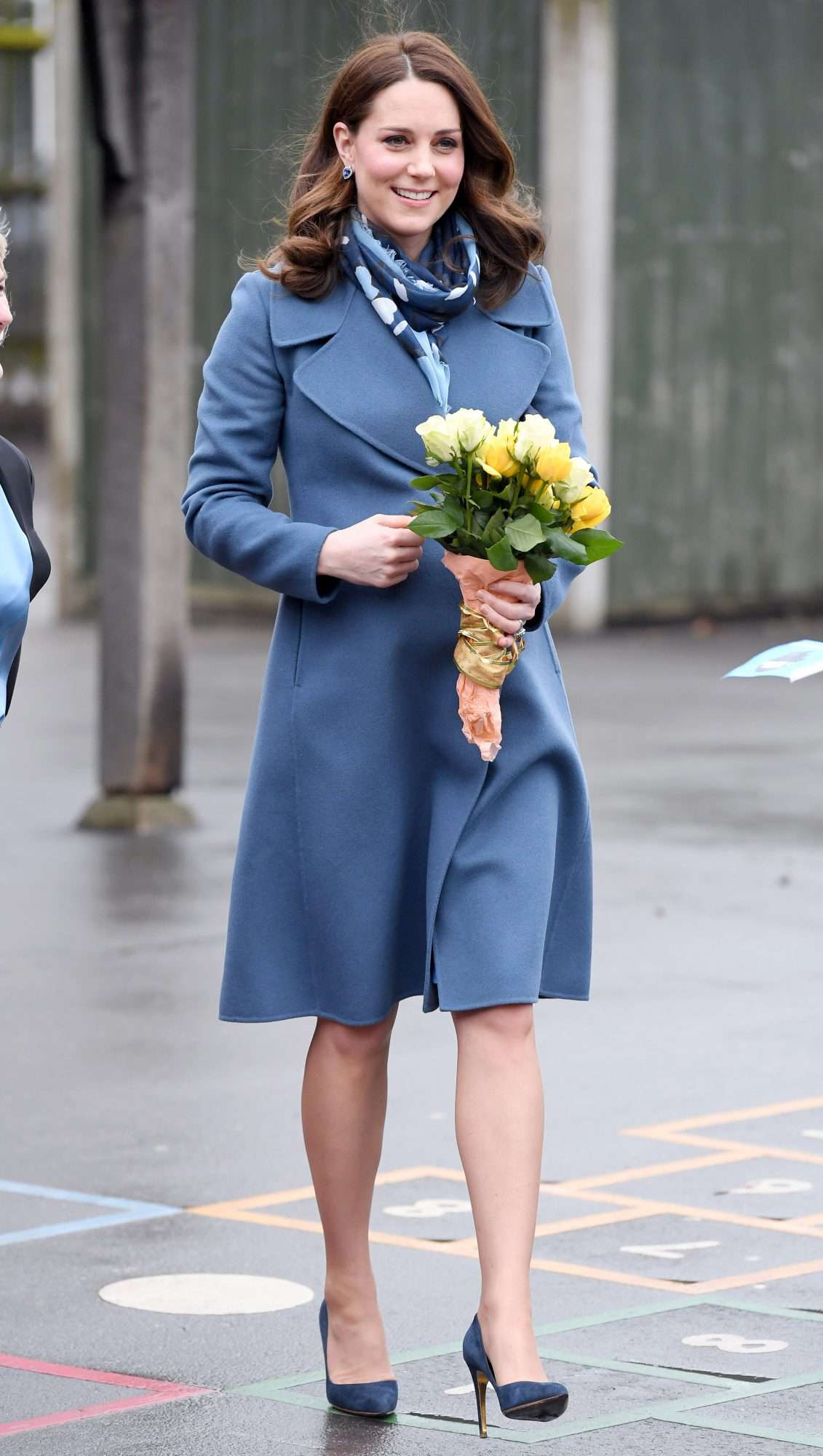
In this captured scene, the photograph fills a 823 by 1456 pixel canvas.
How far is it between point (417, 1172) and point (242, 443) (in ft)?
6.78

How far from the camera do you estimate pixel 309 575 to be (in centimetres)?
424

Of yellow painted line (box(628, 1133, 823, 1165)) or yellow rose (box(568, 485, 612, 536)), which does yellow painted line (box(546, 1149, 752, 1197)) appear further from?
yellow rose (box(568, 485, 612, 536))

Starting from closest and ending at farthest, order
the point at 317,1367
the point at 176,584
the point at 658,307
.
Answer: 1. the point at 317,1367
2. the point at 176,584
3. the point at 658,307

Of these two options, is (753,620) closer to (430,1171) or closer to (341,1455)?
(430,1171)

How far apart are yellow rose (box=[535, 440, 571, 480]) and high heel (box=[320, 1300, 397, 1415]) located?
4.44 feet

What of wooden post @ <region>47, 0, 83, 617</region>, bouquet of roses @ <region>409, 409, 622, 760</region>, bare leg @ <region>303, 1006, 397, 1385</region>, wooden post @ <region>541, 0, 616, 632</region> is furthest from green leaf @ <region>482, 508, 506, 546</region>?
wooden post @ <region>47, 0, 83, 617</region>

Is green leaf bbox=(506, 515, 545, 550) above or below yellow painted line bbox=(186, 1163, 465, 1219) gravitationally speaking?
above

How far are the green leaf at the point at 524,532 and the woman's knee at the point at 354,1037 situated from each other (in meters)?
0.73

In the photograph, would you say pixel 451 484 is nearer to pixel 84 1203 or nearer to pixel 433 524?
pixel 433 524

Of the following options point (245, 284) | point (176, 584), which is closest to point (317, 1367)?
point (245, 284)

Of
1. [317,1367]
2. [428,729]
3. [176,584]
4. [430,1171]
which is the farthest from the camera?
[176,584]

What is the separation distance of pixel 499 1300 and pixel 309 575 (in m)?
1.07

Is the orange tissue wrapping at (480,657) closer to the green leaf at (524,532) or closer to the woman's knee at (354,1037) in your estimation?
the green leaf at (524,532)

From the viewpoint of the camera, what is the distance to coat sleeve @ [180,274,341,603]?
4.33 meters
